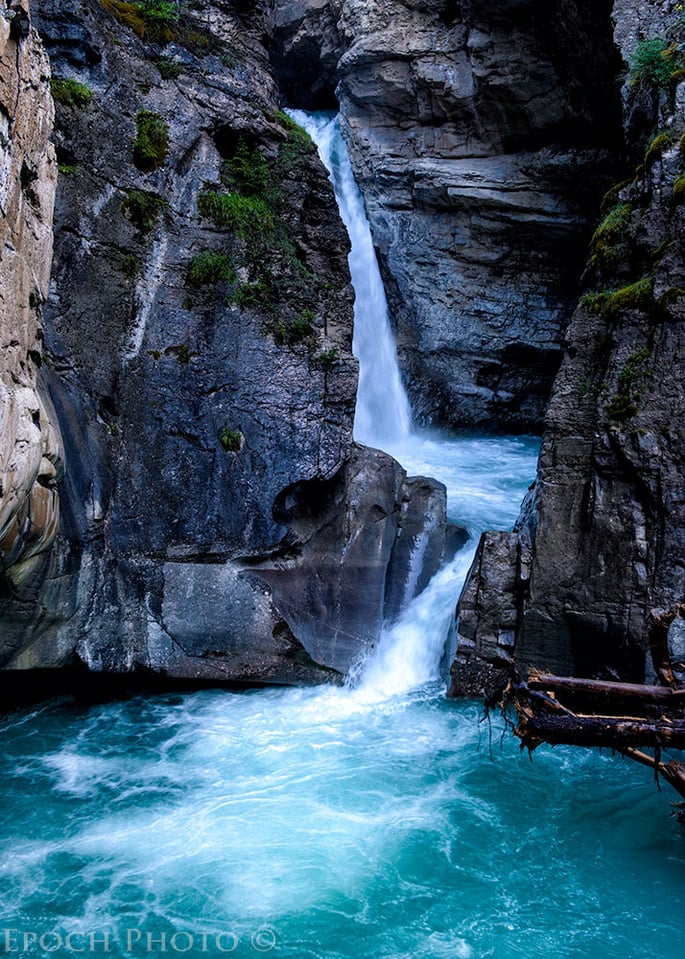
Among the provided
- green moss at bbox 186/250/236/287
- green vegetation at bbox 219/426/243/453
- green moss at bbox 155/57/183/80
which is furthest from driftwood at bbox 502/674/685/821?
green moss at bbox 155/57/183/80

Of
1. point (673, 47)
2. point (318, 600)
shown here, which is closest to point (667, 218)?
point (673, 47)

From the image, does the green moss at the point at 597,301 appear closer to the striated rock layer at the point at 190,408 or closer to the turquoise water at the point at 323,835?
the striated rock layer at the point at 190,408

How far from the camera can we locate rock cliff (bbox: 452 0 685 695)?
8.34m

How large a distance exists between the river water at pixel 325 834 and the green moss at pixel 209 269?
5.75m

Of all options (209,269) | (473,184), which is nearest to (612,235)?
(209,269)

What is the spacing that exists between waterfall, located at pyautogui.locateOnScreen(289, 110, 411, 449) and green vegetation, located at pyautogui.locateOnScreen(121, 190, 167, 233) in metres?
6.23

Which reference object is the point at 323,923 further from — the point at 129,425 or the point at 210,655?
the point at 129,425

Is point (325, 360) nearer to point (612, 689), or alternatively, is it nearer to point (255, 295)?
point (255, 295)

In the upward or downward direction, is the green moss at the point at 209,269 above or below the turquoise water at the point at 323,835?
above

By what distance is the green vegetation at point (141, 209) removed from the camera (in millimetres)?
9758

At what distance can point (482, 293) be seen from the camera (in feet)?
55.1

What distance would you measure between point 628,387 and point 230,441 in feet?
17.3

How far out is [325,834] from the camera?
6.50m

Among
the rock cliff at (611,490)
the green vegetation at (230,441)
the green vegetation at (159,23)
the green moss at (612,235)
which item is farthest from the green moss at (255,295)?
the green moss at (612,235)
